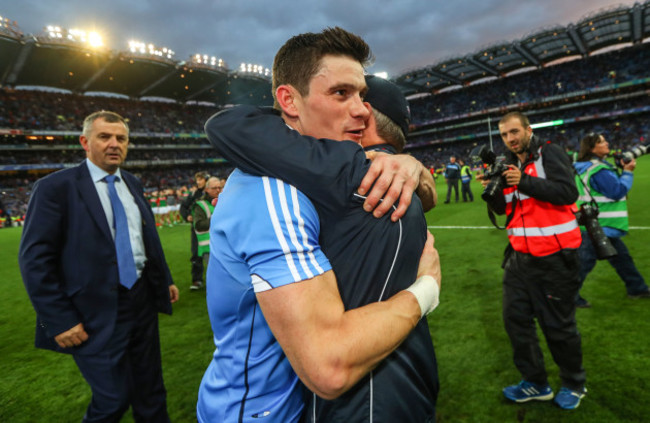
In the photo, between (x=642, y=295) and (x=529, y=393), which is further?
(x=642, y=295)

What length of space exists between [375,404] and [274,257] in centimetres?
53

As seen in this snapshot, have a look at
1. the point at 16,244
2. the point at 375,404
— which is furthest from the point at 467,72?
the point at 375,404

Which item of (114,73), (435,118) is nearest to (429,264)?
(114,73)

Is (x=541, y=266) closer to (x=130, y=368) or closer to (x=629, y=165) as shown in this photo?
(x=629, y=165)

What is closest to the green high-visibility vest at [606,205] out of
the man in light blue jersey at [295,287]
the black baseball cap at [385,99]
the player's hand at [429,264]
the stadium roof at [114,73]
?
the black baseball cap at [385,99]

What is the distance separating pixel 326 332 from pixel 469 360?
127 inches

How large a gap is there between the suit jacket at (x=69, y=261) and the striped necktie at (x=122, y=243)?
0.05 meters

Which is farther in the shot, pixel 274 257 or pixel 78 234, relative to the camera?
pixel 78 234

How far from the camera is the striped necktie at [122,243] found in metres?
2.42

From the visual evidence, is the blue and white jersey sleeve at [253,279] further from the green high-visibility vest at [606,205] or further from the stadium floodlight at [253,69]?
the stadium floodlight at [253,69]

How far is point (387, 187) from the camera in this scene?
0.94 metres

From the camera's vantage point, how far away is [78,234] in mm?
2281

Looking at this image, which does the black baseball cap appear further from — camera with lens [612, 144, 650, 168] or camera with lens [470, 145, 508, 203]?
camera with lens [612, 144, 650, 168]

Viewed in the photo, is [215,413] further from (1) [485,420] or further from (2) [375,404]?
(1) [485,420]
